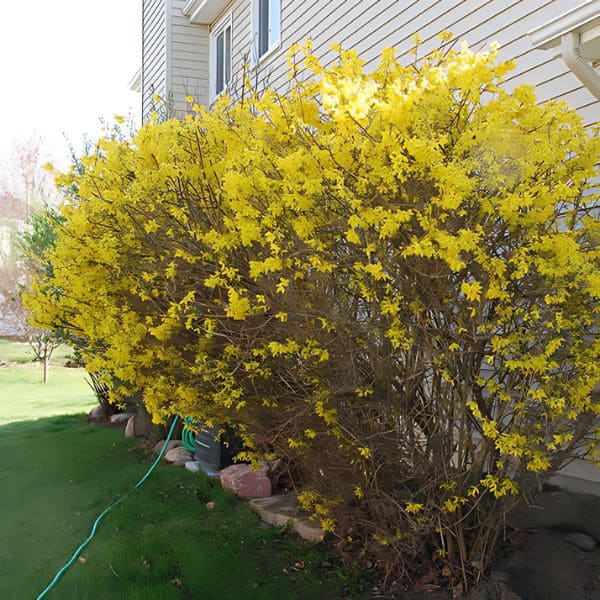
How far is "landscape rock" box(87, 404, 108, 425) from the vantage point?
39.8ft

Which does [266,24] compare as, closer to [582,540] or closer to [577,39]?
[577,39]

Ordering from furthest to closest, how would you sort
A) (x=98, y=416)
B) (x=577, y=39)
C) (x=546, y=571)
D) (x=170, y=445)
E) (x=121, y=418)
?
(x=98, y=416) → (x=121, y=418) → (x=170, y=445) → (x=577, y=39) → (x=546, y=571)

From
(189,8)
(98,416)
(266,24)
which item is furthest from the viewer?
(189,8)

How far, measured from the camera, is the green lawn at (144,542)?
181 inches

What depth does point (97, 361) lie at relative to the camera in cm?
539

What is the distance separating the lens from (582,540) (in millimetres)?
4539

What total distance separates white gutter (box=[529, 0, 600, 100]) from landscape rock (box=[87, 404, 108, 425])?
31.8ft

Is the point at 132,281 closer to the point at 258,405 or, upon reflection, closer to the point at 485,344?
the point at 258,405

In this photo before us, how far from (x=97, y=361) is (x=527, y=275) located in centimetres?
329

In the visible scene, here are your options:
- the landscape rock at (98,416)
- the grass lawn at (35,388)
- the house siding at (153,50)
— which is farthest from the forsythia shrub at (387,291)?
the house siding at (153,50)

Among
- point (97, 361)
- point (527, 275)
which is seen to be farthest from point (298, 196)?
point (97, 361)

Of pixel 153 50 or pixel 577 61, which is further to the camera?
pixel 153 50

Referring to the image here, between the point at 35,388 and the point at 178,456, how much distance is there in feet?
39.4

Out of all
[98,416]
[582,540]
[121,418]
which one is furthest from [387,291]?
[98,416]
